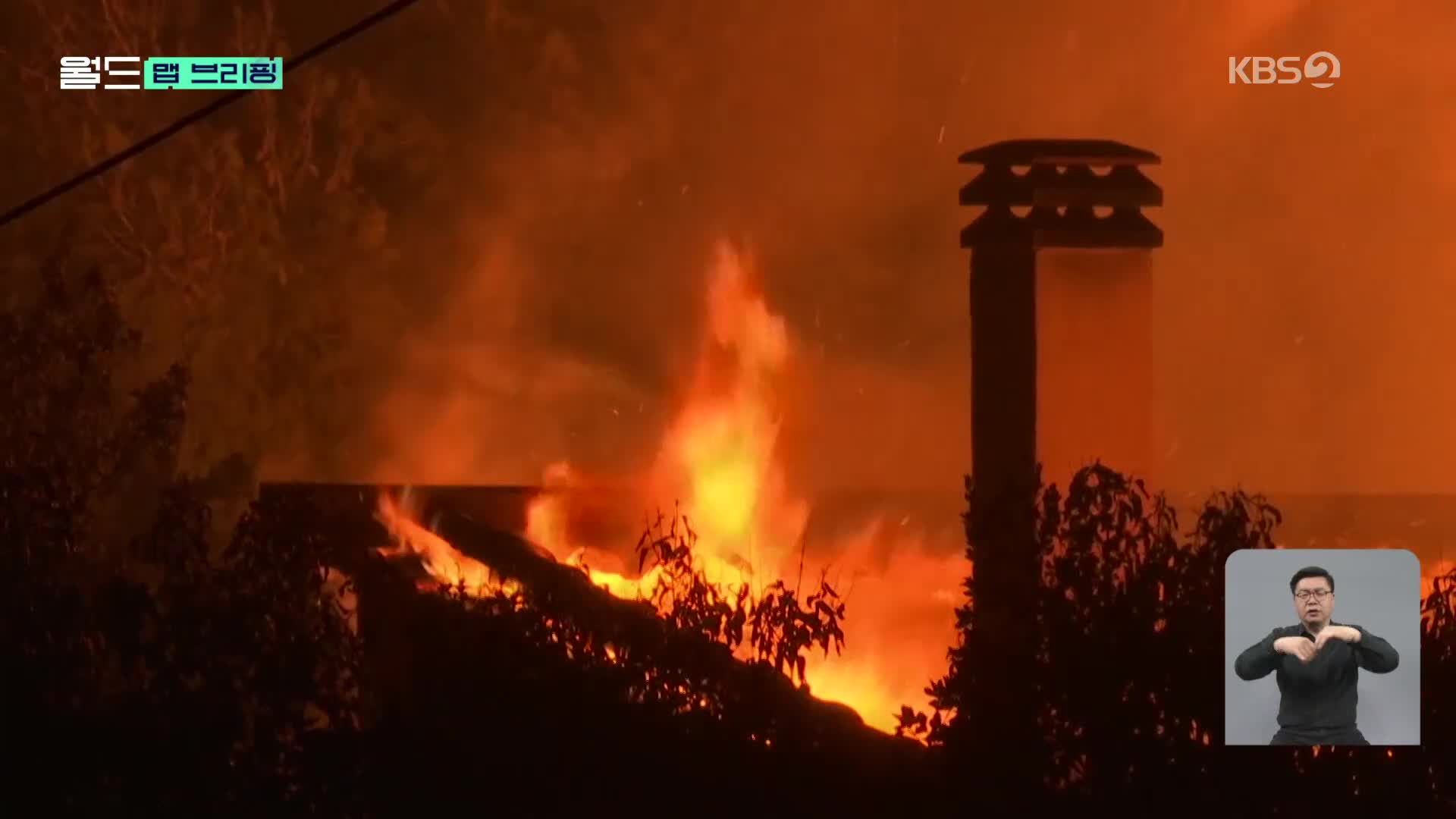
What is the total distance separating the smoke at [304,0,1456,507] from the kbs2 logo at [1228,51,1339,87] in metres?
0.09

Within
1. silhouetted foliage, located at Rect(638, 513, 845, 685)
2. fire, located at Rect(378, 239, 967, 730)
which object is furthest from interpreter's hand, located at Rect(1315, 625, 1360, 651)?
silhouetted foliage, located at Rect(638, 513, 845, 685)

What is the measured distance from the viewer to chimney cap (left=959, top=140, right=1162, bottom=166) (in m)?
6.54

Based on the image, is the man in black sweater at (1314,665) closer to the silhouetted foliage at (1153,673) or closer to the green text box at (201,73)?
the silhouetted foliage at (1153,673)

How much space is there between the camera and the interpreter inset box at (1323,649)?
19.1ft

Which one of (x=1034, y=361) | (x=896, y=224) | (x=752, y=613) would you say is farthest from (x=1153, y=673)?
(x=896, y=224)

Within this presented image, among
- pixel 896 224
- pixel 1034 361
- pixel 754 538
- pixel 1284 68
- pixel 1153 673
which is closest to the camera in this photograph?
pixel 1153 673

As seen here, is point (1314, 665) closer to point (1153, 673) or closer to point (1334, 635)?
point (1334, 635)

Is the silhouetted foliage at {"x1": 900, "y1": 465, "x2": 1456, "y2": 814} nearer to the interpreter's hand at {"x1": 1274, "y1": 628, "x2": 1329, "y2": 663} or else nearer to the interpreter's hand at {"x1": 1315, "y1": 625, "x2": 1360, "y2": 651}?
the interpreter's hand at {"x1": 1274, "y1": 628, "x2": 1329, "y2": 663}

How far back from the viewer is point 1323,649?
580cm

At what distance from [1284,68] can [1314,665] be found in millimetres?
3059

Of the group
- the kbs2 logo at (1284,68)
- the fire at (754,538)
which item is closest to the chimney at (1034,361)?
the fire at (754,538)

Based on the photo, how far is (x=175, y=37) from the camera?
10.6m

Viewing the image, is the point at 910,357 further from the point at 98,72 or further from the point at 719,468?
the point at 98,72

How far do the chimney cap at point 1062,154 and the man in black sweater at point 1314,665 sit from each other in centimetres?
199
